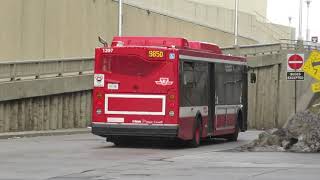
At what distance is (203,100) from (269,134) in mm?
2708

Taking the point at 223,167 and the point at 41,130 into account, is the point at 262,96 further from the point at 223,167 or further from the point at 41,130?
the point at 223,167

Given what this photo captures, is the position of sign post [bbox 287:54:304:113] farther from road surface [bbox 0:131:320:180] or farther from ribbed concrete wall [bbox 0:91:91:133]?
road surface [bbox 0:131:320:180]

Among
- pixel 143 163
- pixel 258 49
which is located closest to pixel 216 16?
pixel 258 49

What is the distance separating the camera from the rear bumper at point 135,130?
22016 millimetres

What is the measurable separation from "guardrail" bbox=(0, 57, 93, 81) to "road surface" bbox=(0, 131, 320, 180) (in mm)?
7137

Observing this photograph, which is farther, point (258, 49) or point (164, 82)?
point (258, 49)

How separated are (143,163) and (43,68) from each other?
16343mm

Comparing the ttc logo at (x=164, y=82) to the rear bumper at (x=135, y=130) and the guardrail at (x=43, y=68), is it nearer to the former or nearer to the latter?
the rear bumper at (x=135, y=130)

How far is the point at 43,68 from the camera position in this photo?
32781 mm

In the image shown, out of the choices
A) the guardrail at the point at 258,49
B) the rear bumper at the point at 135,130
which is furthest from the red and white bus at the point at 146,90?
the guardrail at the point at 258,49

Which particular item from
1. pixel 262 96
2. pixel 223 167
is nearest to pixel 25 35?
pixel 262 96

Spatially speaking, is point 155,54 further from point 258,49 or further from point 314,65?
point 258,49

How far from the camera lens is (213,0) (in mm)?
83188

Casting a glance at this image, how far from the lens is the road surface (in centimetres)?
1464
